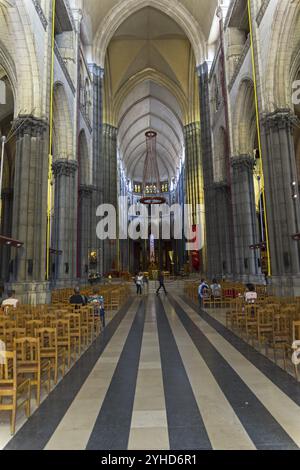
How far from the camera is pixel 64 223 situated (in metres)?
20.4

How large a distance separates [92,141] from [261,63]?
1604cm

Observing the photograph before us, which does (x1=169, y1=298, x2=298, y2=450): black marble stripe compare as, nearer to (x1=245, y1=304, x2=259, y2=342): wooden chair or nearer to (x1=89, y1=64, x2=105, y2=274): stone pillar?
(x1=245, y1=304, x2=259, y2=342): wooden chair

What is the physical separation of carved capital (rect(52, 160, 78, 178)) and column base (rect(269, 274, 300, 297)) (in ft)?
44.7

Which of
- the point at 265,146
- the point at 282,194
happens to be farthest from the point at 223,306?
the point at 265,146

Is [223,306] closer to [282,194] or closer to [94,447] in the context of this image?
[282,194]

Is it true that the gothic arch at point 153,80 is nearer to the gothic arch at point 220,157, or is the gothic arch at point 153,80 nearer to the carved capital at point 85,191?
the gothic arch at point 220,157

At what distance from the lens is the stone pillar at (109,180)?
1337 inches

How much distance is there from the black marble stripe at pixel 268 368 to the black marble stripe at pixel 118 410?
2.08 meters

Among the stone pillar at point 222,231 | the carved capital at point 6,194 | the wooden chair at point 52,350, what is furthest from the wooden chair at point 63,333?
the carved capital at point 6,194

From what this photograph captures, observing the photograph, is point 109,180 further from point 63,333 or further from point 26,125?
point 63,333

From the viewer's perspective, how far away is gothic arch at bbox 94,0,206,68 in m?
29.1

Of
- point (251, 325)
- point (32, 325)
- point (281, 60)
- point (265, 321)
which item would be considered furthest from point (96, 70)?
point (32, 325)

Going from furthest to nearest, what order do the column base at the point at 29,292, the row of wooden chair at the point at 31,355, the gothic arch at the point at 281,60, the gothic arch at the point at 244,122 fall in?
the gothic arch at the point at 244,122 < the gothic arch at the point at 281,60 < the column base at the point at 29,292 < the row of wooden chair at the point at 31,355

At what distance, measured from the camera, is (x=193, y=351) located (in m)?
6.77
